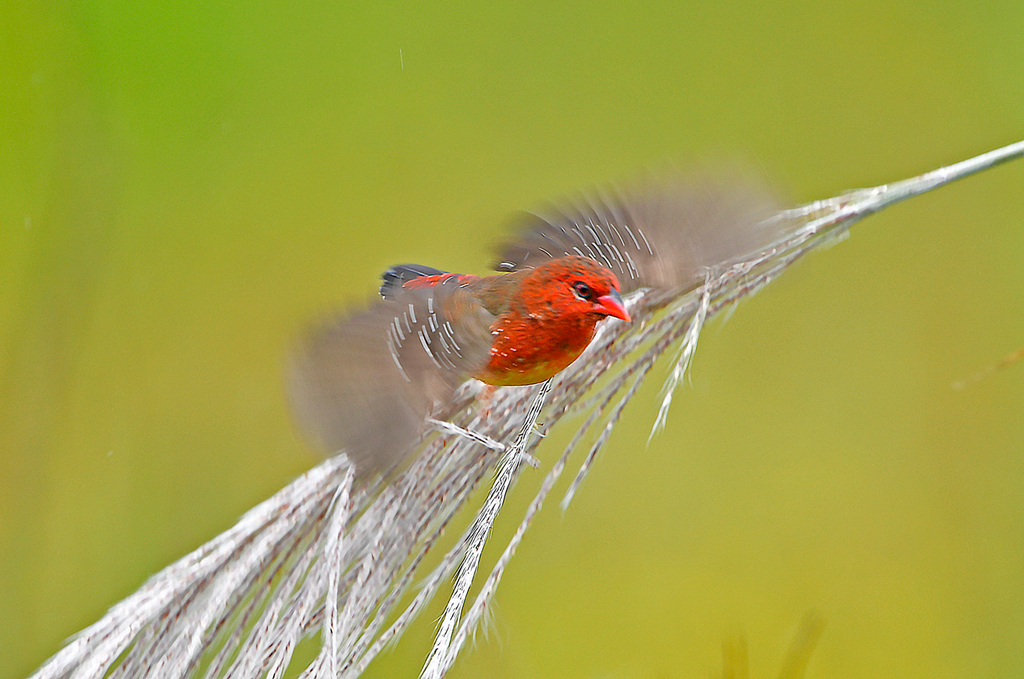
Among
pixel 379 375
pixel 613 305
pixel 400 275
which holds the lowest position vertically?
pixel 613 305

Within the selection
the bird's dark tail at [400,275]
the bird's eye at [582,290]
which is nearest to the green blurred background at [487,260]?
the bird's dark tail at [400,275]

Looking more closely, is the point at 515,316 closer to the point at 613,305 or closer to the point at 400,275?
the point at 613,305

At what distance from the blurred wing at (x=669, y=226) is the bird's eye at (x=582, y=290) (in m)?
0.10

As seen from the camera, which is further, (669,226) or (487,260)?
(487,260)

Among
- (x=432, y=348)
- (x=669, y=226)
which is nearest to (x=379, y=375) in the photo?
(x=432, y=348)

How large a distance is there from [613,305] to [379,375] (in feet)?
1.18

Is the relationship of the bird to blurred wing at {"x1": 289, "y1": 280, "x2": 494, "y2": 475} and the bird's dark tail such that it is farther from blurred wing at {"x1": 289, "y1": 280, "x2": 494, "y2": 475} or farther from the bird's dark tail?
the bird's dark tail

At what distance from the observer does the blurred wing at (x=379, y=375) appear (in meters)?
1.02

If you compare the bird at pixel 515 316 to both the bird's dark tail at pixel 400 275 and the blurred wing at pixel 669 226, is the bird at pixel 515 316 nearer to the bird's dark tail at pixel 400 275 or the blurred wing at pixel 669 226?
the blurred wing at pixel 669 226

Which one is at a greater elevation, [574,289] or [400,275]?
[400,275]

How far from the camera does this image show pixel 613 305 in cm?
123

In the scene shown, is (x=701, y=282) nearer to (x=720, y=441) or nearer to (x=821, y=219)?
(x=821, y=219)

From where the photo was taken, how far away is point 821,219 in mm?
1031

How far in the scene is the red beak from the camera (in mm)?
1208
